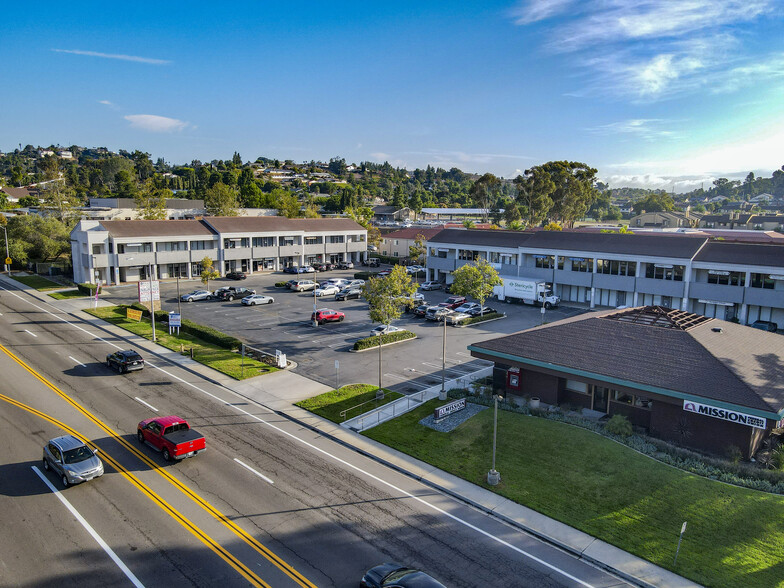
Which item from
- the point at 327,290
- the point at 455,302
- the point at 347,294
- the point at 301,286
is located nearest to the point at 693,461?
the point at 455,302

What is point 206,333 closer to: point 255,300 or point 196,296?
point 255,300

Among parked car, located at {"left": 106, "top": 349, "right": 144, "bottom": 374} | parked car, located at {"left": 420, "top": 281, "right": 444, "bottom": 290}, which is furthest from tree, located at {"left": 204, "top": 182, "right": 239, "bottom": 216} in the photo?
parked car, located at {"left": 106, "top": 349, "right": 144, "bottom": 374}

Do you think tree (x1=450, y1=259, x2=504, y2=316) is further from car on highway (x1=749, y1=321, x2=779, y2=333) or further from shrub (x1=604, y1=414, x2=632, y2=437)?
shrub (x1=604, y1=414, x2=632, y2=437)

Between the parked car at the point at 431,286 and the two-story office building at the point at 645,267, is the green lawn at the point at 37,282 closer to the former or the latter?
the parked car at the point at 431,286

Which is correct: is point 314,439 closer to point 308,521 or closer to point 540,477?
point 308,521

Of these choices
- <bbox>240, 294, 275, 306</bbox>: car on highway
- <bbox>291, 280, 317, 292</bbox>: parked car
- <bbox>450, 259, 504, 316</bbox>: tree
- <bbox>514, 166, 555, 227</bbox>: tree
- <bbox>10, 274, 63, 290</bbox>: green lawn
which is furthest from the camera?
<bbox>514, 166, 555, 227</bbox>: tree

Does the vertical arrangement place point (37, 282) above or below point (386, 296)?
below

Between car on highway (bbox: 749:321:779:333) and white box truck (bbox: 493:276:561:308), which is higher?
white box truck (bbox: 493:276:561:308)

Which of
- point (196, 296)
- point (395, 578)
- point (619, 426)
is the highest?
point (196, 296)
